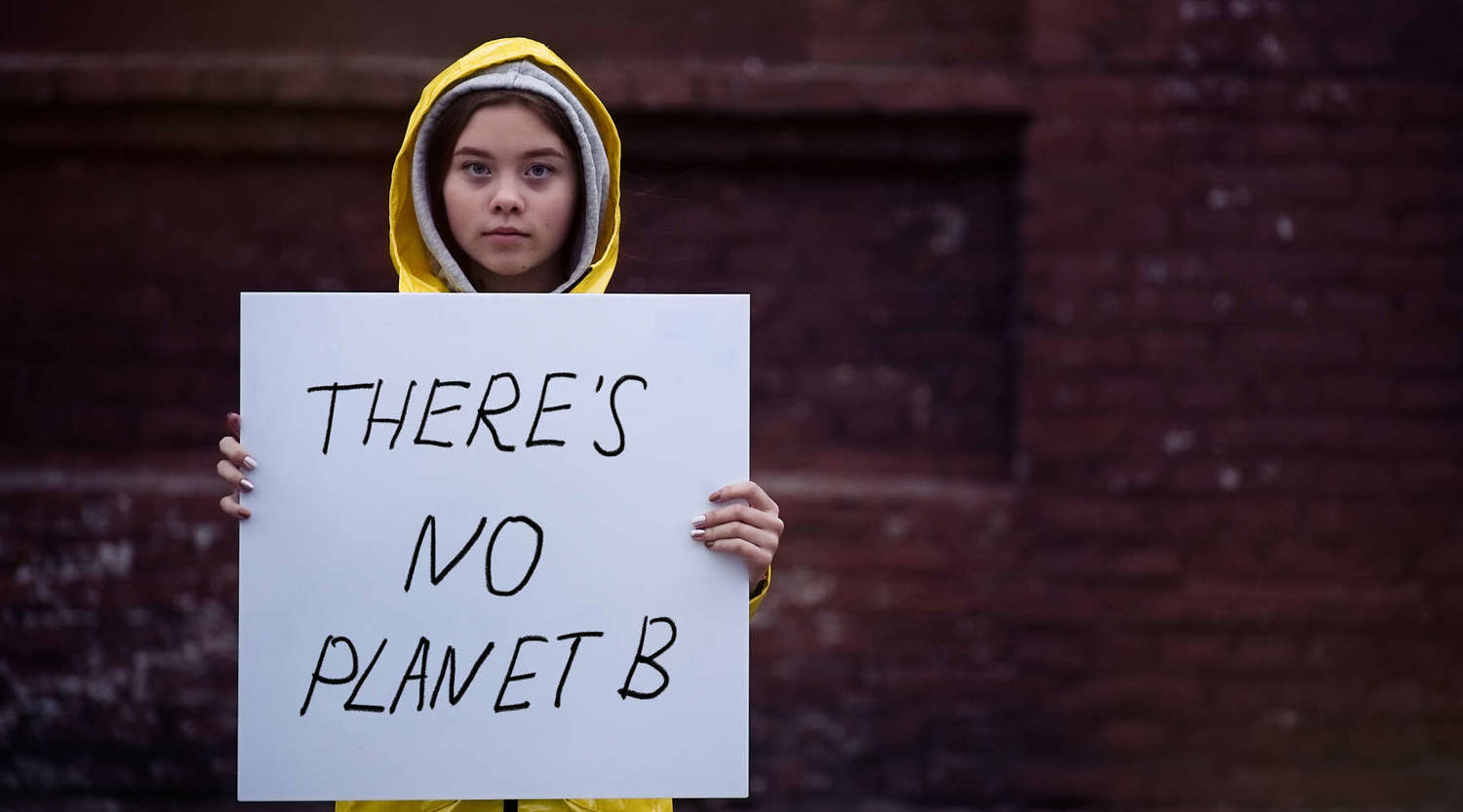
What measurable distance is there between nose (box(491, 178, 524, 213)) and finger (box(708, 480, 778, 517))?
489 mm

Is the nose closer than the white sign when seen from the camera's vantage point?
No

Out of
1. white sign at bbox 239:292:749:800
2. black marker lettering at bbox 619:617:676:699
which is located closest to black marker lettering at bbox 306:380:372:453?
white sign at bbox 239:292:749:800

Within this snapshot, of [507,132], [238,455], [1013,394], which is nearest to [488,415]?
[238,455]

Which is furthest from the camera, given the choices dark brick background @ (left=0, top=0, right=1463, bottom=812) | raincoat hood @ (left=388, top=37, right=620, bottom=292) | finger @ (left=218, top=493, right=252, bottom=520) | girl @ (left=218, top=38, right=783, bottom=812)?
dark brick background @ (left=0, top=0, right=1463, bottom=812)

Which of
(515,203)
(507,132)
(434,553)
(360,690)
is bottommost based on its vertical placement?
(360,690)

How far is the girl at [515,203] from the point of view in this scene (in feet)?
5.88

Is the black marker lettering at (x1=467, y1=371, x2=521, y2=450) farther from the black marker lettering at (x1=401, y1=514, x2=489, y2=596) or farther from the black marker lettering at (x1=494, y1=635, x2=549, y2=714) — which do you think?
the black marker lettering at (x1=494, y1=635, x2=549, y2=714)

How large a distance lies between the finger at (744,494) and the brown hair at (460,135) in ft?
1.59

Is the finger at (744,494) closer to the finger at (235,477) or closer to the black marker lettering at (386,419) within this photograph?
the black marker lettering at (386,419)

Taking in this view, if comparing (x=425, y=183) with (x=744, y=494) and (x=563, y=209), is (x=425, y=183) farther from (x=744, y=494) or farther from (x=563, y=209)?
(x=744, y=494)

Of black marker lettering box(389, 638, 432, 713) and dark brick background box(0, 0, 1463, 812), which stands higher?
dark brick background box(0, 0, 1463, 812)

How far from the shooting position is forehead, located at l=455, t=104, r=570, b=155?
184cm

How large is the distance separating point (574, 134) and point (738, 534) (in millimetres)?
640

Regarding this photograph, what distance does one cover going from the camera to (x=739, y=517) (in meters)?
1.69
